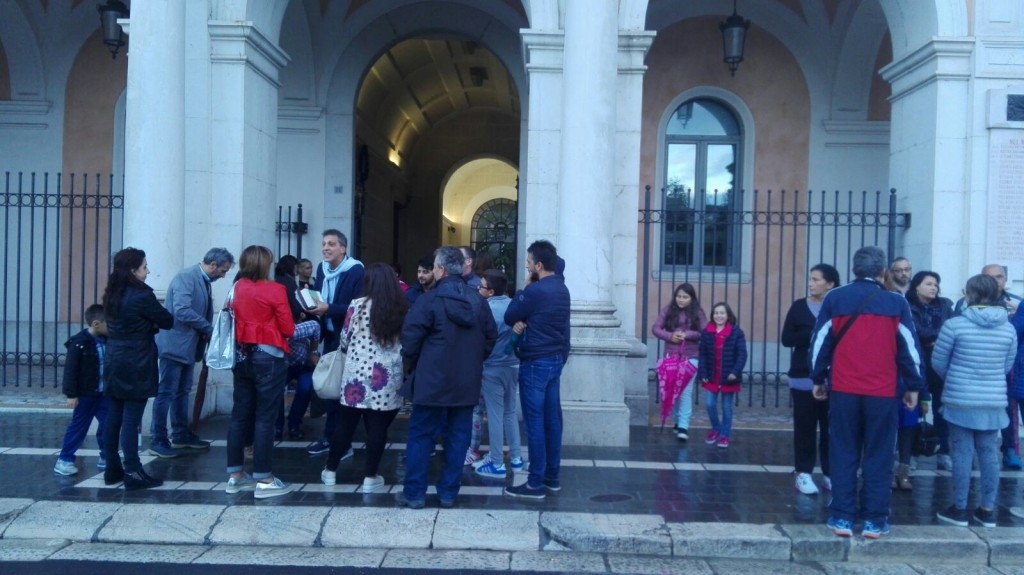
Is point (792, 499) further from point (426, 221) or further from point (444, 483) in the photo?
point (426, 221)


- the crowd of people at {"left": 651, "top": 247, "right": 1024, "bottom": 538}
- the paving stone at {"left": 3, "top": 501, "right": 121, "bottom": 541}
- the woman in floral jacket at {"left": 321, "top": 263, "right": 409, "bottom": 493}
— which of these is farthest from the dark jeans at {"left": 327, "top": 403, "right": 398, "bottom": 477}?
the crowd of people at {"left": 651, "top": 247, "right": 1024, "bottom": 538}

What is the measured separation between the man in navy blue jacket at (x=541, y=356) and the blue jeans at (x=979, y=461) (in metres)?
2.79

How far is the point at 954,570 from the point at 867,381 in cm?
127

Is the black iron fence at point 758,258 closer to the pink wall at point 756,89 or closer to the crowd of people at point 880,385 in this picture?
the pink wall at point 756,89

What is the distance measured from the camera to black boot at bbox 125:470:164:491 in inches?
258

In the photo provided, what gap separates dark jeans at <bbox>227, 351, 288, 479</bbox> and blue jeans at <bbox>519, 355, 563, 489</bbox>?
1.81 m

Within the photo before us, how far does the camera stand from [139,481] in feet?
21.6

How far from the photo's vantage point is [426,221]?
72.0 feet

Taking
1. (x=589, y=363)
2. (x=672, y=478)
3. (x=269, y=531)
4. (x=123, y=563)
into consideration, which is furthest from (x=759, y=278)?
(x=123, y=563)

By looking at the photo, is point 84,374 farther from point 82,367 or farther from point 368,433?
point 368,433

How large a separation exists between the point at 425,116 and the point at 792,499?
15951 millimetres

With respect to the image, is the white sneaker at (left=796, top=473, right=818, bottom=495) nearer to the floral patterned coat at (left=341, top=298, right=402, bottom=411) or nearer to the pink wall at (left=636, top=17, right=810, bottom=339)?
the floral patterned coat at (left=341, top=298, right=402, bottom=411)

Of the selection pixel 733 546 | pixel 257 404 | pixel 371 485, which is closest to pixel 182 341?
pixel 257 404

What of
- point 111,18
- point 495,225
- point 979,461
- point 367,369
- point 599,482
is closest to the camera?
point 979,461
